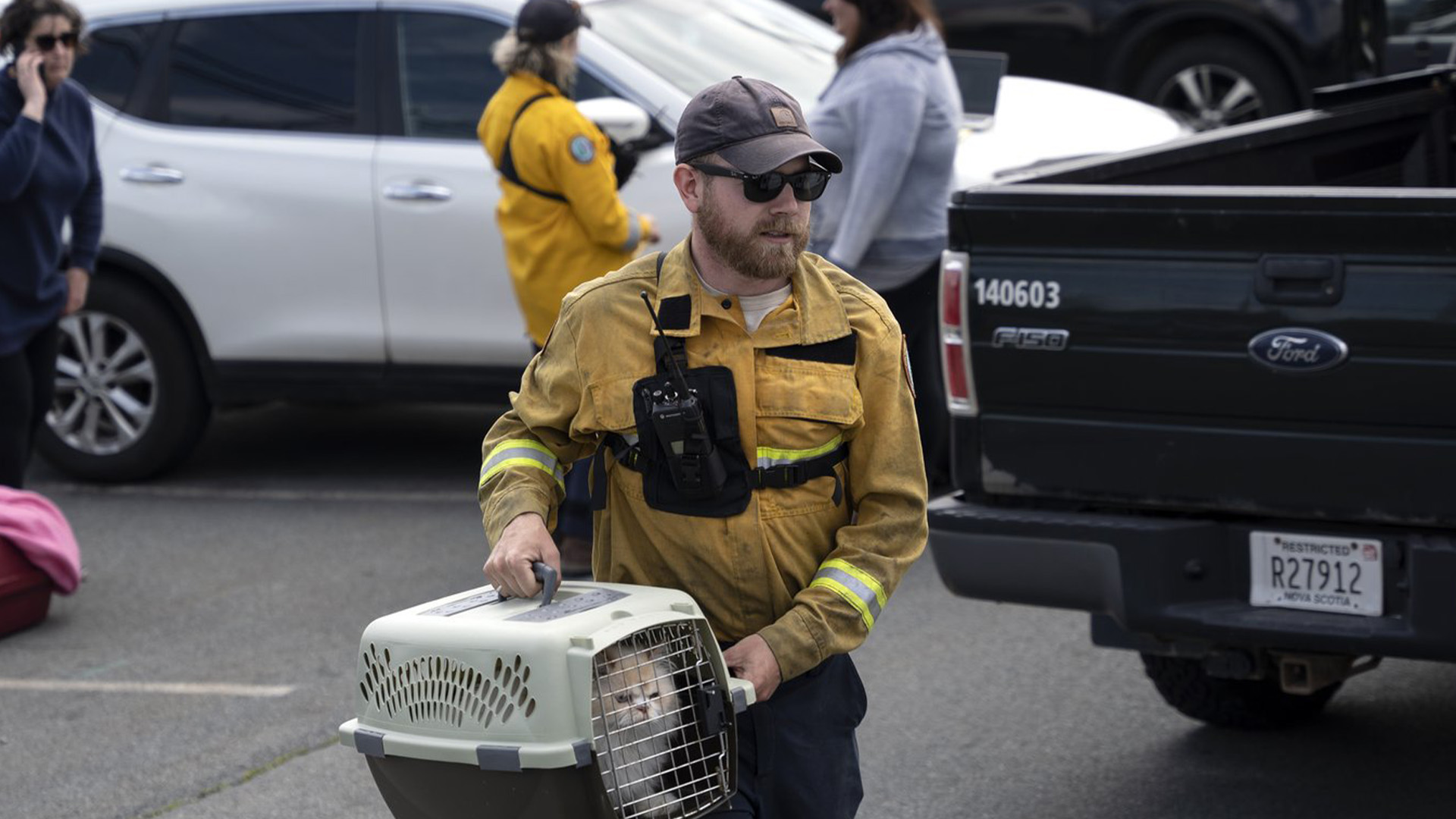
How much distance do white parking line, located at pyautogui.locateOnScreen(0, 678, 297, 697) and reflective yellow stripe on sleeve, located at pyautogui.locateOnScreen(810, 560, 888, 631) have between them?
2.92 m

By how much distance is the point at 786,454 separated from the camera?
9.39 ft

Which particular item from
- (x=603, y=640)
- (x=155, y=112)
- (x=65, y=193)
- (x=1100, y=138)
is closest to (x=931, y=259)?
(x=1100, y=138)

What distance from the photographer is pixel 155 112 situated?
7.81 meters

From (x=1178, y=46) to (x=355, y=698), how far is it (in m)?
8.19

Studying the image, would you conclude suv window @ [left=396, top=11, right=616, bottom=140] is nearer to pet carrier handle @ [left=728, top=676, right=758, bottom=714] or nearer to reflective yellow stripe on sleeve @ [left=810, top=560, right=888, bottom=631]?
reflective yellow stripe on sleeve @ [left=810, top=560, right=888, bottom=631]

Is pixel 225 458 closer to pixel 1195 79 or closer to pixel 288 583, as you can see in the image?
pixel 288 583

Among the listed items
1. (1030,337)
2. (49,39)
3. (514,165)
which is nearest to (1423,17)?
(514,165)

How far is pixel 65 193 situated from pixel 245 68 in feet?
4.87

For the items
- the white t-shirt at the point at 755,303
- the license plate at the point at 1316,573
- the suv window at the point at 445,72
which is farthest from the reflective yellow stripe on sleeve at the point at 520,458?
the suv window at the point at 445,72

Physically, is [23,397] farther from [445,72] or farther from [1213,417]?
[1213,417]

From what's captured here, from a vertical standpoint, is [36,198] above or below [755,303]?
below

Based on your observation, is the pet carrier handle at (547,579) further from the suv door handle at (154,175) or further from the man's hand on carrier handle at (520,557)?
the suv door handle at (154,175)

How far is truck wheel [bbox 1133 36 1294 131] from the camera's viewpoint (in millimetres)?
10664

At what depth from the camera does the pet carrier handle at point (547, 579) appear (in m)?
2.67
